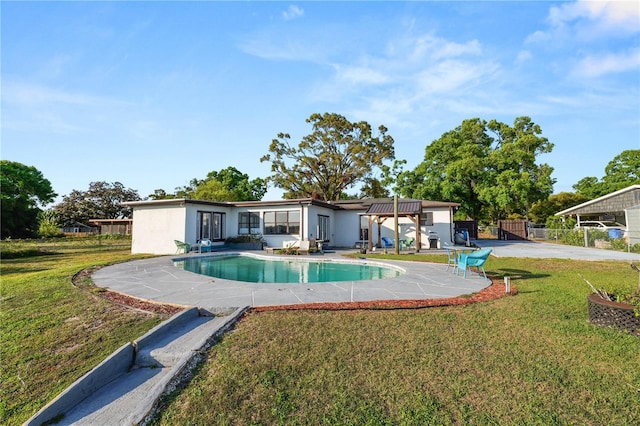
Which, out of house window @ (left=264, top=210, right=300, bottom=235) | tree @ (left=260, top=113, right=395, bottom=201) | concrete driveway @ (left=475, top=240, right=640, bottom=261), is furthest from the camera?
tree @ (left=260, top=113, right=395, bottom=201)

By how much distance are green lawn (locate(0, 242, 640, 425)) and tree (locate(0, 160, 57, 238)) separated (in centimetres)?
3621

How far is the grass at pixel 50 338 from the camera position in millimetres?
2908

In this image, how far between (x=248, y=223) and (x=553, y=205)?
34.4 meters

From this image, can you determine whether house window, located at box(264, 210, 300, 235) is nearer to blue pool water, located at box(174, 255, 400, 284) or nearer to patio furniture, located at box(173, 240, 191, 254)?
blue pool water, located at box(174, 255, 400, 284)

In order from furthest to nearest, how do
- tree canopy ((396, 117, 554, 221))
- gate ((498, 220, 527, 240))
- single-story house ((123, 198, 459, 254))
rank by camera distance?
1. gate ((498, 220, 527, 240))
2. tree canopy ((396, 117, 554, 221))
3. single-story house ((123, 198, 459, 254))

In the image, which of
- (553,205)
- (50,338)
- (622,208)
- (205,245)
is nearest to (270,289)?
(50,338)

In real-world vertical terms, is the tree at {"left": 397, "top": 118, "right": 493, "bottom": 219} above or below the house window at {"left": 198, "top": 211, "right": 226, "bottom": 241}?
above

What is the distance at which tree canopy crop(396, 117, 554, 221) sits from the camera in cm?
2617

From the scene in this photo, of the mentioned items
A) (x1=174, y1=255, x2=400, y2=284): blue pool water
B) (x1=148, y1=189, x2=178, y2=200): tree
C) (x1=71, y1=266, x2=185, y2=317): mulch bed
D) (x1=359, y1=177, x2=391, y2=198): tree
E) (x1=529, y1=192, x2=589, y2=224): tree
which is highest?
(x1=148, y1=189, x2=178, y2=200): tree

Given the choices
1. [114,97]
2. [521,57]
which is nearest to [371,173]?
[521,57]

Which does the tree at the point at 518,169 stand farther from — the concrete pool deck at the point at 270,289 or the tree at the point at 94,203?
the tree at the point at 94,203

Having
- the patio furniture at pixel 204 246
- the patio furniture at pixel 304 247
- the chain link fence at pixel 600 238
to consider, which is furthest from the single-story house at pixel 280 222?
the chain link fence at pixel 600 238

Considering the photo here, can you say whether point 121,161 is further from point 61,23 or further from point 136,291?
point 136,291

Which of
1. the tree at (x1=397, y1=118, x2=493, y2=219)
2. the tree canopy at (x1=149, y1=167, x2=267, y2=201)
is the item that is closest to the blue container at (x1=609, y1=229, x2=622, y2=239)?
the tree at (x1=397, y1=118, x2=493, y2=219)
